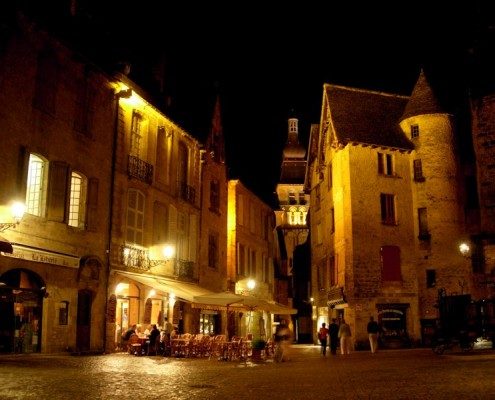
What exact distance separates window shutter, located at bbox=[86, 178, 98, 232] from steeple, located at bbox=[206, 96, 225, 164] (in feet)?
35.6

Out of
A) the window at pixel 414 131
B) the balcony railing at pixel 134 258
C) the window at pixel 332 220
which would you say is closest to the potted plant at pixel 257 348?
the balcony railing at pixel 134 258

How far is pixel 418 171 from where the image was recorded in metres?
34.4

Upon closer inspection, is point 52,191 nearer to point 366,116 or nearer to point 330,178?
point 330,178

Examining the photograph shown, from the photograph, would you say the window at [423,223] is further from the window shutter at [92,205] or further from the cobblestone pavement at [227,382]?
the window shutter at [92,205]

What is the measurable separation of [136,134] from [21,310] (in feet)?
30.2

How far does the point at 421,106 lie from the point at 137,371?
26.7 metres

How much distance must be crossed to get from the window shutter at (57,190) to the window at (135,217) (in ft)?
13.7

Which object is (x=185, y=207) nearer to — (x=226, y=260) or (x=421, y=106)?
(x=226, y=260)

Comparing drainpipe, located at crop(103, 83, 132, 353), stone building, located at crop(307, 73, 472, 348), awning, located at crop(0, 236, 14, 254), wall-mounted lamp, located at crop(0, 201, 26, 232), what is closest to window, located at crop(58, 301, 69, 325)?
drainpipe, located at crop(103, 83, 132, 353)

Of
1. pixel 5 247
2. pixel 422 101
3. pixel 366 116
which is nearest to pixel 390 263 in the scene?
pixel 366 116

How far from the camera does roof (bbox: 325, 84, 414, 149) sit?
111ft

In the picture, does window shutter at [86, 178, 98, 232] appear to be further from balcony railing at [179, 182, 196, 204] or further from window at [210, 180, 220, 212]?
window at [210, 180, 220, 212]

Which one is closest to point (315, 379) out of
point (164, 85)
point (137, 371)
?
point (137, 371)

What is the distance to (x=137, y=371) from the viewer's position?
1389 cm
